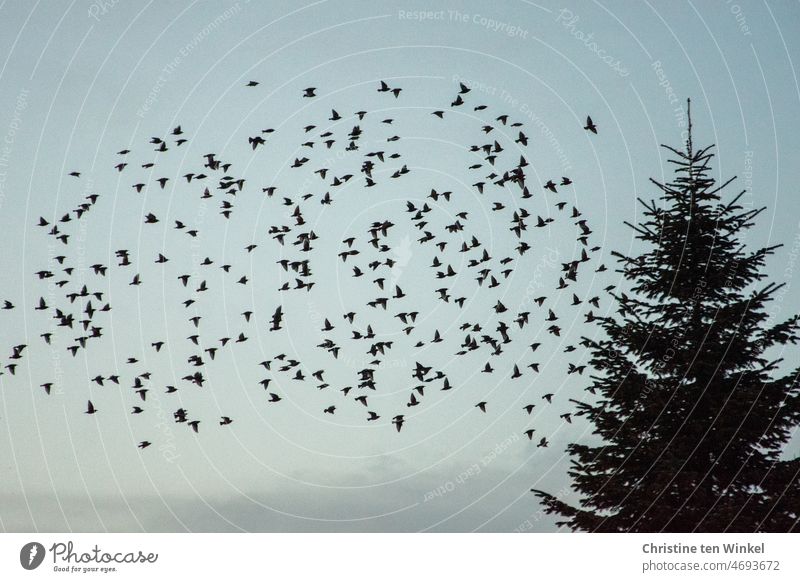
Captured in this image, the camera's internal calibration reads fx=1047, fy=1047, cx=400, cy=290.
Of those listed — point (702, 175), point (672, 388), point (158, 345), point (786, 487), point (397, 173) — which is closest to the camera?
point (786, 487)

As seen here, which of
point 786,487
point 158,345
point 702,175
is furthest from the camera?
point 158,345

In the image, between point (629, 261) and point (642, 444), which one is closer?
point (642, 444)

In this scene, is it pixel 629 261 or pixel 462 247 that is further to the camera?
pixel 462 247

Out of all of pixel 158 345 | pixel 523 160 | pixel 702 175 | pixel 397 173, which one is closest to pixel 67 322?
pixel 158 345

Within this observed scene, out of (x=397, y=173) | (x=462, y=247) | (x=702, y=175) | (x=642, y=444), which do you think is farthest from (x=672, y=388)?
(x=397, y=173)

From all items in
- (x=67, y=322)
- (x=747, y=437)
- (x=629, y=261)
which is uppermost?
(x=67, y=322)

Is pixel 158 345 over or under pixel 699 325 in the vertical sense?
over

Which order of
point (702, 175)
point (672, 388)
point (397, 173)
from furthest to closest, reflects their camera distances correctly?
point (397, 173) → point (702, 175) → point (672, 388)

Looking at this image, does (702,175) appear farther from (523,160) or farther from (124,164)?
(124,164)

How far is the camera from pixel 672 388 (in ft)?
91.1

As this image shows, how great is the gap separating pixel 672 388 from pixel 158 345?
1768cm

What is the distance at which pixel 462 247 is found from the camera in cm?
3325

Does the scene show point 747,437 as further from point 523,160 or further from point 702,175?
point 523,160

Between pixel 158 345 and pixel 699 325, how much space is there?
59.8 ft
